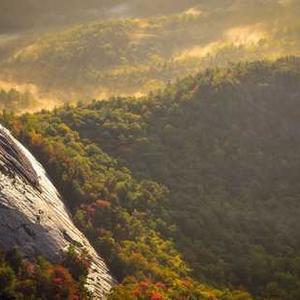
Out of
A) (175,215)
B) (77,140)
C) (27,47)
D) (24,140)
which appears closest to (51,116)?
(77,140)

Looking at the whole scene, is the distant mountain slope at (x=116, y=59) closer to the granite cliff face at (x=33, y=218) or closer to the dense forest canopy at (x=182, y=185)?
the dense forest canopy at (x=182, y=185)

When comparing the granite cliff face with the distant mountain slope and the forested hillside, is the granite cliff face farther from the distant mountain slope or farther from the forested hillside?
→ the distant mountain slope

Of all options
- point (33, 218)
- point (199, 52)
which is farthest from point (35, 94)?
point (33, 218)

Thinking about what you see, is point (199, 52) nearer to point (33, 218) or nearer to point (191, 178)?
point (191, 178)

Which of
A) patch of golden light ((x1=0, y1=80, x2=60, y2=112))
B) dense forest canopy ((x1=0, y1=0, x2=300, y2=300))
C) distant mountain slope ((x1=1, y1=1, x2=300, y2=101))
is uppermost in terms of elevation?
distant mountain slope ((x1=1, y1=1, x2=300, y2=101))

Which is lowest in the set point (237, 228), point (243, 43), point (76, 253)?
point (76, 253)

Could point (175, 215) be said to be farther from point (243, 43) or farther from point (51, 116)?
point (243, 43)

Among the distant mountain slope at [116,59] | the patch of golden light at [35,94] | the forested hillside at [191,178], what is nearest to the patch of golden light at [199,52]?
the distant mountain slope at [116,59]

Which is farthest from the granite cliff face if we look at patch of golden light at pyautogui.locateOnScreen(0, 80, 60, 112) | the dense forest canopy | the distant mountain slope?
the distant mountain slope
